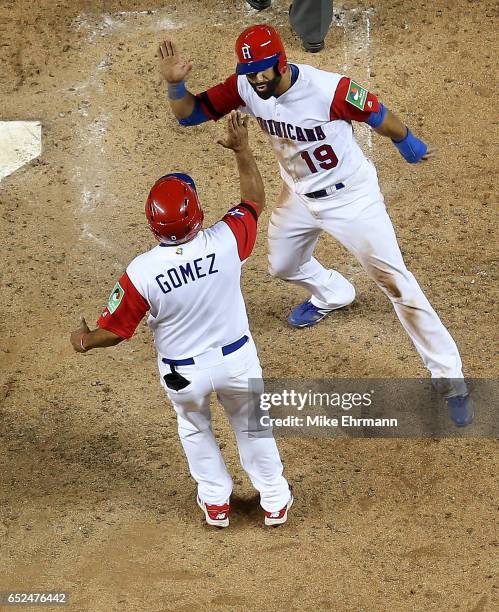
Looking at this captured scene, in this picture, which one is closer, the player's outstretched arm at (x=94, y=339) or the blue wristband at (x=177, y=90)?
the player's outstretched arm at (x=94, y=339)

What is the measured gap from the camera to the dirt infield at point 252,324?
557cm

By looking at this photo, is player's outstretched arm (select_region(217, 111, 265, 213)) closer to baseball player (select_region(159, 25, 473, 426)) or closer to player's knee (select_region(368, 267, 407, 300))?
baseball player (select_region(159, 25, 473, 426))

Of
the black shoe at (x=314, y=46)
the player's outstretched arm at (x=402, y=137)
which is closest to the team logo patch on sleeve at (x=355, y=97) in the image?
the player's outstretched arm at (x=402, y=137)

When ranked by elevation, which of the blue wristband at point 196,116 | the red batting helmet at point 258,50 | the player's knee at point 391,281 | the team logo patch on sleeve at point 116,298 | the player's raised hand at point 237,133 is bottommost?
the player's knee at point 391,281

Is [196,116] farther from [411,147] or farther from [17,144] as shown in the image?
[17,144]

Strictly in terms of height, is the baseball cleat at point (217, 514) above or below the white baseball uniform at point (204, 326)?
below

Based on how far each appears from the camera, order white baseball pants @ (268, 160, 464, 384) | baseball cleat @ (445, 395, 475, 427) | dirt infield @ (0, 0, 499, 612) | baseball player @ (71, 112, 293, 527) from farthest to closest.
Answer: baseball cleat @ (445, 395, 475, 427) → white baseball pants @ (268, 160, 464, 384) → dirt infield @ (0, 0, 499, 612) → baseball player @ (71, 112, 293, 527)

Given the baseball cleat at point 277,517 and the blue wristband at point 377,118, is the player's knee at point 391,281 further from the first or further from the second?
the baseball cleat at point 277,517

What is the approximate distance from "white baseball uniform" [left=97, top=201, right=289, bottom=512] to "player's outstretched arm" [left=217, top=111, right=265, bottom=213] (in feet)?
0.31

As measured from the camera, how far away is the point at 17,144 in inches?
369

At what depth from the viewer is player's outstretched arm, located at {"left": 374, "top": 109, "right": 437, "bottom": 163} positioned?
623 centimetres

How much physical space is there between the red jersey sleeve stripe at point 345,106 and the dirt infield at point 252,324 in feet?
6.32

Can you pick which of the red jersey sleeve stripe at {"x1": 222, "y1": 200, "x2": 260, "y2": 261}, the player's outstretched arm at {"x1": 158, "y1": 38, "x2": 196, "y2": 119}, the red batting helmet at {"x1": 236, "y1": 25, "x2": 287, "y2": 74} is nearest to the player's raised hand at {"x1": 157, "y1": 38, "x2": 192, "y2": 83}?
the player's outstretched arm at {"x1": 158, "y1": 38, "x2": 196, "y2": 119}

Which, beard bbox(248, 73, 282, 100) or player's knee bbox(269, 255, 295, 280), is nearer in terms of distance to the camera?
beard bbox(248, 73, 282, 100)
